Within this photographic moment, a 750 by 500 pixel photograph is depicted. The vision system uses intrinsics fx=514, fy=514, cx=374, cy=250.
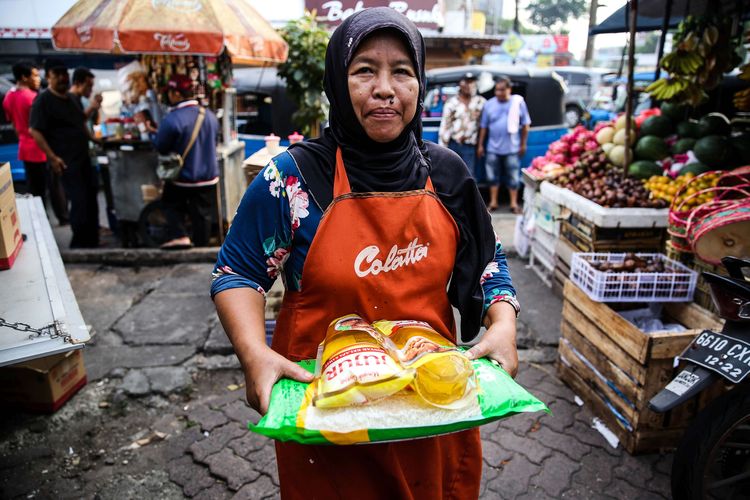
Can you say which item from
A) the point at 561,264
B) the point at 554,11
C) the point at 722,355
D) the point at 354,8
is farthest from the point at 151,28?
the point at 554,11

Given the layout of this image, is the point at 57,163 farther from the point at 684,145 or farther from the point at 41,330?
the point at 684,145

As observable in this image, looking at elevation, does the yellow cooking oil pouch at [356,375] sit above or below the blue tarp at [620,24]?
below

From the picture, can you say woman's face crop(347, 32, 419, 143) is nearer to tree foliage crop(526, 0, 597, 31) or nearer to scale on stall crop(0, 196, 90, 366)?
scale on stall crop(0, 196, 90, 366)

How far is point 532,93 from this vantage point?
9.18 m

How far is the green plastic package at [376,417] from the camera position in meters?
1.03

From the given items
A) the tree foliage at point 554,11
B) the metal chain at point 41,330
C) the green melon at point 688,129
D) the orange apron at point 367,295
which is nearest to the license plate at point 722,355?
the orange apron at point 367,295

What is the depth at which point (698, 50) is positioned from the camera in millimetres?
4504

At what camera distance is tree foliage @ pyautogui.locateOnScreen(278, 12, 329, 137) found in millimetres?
6195

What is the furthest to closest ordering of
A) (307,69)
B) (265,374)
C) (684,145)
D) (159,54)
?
(307,69)
(159,54)
(684,145)
(265,374)

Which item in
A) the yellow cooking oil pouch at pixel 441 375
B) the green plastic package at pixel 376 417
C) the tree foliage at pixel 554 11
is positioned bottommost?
the green plastic package at pixel 376 417

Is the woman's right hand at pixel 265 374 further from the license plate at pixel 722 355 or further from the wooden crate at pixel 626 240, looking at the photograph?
the wooden crate at pixel 626 240

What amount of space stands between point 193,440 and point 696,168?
418 cm

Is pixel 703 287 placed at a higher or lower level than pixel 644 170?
lower

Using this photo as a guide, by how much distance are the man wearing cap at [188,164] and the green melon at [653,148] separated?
14.4 ft
